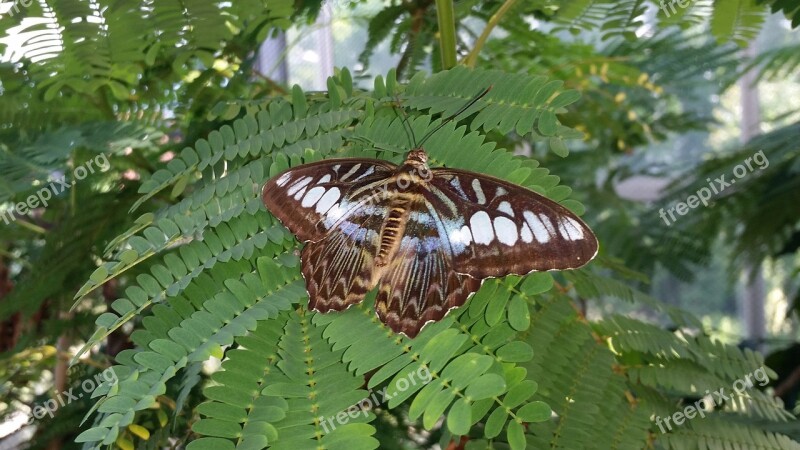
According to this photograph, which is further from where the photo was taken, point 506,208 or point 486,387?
point 506,208

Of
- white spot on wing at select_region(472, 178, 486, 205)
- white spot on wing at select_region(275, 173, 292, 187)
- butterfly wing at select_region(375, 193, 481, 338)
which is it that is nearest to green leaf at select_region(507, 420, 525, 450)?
butterfly wing at select_region(375, 193, 481, 338)

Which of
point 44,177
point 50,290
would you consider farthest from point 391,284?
point 50,290

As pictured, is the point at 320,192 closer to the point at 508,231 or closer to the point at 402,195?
the point at 402,195

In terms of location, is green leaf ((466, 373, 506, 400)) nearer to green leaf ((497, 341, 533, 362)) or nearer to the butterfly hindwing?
green leaf ((497, 341, 533, 362))

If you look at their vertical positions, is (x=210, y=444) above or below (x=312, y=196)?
below

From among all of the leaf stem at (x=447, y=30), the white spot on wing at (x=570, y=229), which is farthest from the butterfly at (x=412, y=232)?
the leaf stem at (x=447, y=30)

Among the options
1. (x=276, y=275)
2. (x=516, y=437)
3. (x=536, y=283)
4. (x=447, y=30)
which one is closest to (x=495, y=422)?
(x=516, y=437)
